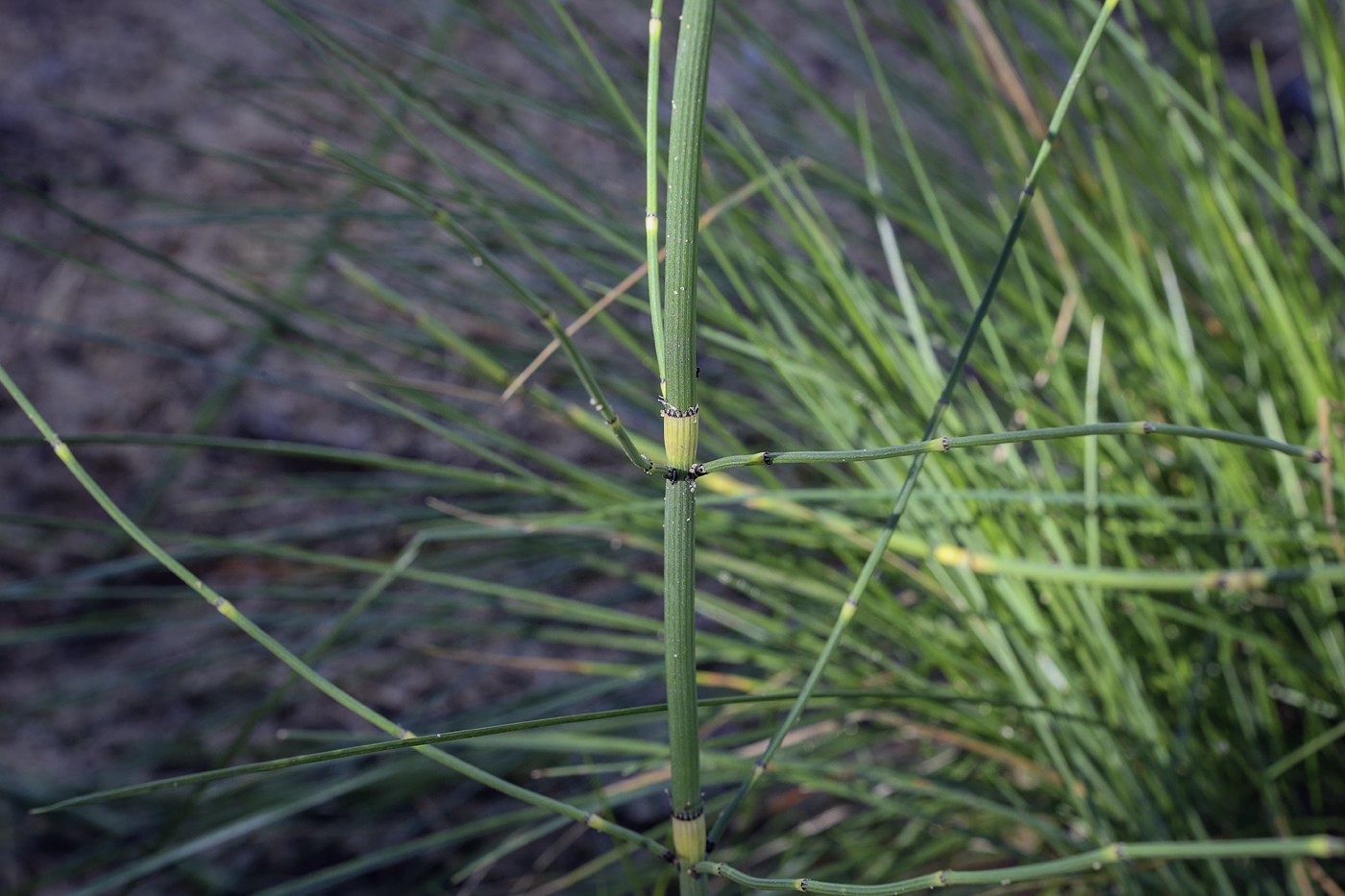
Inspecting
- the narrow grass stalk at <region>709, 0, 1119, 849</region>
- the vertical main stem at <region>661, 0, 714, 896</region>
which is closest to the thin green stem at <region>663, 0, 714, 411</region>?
the vertical main stem at <region>661, 0, 714, 896</region>

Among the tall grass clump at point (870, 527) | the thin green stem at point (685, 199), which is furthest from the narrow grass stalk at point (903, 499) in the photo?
the thin green stem at point (685, 199)

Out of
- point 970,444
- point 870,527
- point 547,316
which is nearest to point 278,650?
point 547,316

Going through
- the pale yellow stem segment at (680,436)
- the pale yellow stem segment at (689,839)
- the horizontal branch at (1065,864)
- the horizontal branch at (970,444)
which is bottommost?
the pale yellow stem segment at (689,839)

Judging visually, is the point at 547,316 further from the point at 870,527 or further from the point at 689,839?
the point at 870,527

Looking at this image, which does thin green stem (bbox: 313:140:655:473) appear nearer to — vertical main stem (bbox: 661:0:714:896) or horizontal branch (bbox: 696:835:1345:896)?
vertical main stem (bbox: 661:0:714:896)

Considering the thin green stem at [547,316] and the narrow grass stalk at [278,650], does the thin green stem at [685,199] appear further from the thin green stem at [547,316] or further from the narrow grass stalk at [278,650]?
the narrow grass stalk at [278,650]

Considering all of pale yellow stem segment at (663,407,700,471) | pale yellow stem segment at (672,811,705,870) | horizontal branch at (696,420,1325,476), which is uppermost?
horizontal branch at (696,420,1325,476)

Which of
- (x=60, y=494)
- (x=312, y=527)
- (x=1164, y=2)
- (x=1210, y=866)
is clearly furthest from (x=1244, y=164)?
(x=60, y=494)

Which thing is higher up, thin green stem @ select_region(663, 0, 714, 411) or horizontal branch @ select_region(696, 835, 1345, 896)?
thin green stem @ select_region(663, 0, 714, 411)

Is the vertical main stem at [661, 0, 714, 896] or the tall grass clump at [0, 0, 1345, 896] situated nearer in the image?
the vertical main stem at [661, 0, 714, 896]
